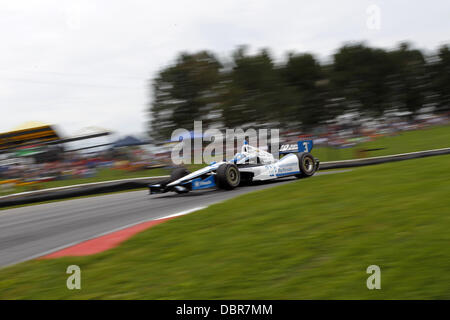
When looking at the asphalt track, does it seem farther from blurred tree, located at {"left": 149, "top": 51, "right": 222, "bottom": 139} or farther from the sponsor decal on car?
blurred tree, located at {"left": 149, "top": 51, "right": 222, "bottom": 139}

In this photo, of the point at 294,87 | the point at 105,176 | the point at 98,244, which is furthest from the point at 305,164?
the point at 294,87

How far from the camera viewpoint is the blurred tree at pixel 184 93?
119ft

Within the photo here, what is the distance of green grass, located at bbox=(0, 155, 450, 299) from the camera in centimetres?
340

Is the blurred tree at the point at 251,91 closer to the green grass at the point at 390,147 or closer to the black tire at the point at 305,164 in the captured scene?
the green grass at the point at 390,147

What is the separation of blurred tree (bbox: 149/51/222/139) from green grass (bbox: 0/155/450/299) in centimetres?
2955

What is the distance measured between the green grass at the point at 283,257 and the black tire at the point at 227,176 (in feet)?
11.9

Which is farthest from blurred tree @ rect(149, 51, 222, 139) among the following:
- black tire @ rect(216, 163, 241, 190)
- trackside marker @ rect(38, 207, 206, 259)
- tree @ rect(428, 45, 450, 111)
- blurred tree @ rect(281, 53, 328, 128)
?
trackside marker @ rect(38, 207, 206, 259)

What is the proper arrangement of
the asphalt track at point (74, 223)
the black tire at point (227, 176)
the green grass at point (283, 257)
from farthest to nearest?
the black tire at point (227, 176) → the asphalt track at point (74, 223) → the green grass at point (283, 257)

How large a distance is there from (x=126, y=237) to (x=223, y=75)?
113 ft

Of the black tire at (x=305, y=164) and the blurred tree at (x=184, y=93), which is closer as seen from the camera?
the black tire at (x=305, y=164)

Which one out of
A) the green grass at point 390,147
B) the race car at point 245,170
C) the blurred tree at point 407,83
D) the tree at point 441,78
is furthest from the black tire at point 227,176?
the tree at point 441,78

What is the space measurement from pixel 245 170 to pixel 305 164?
1725 mm
